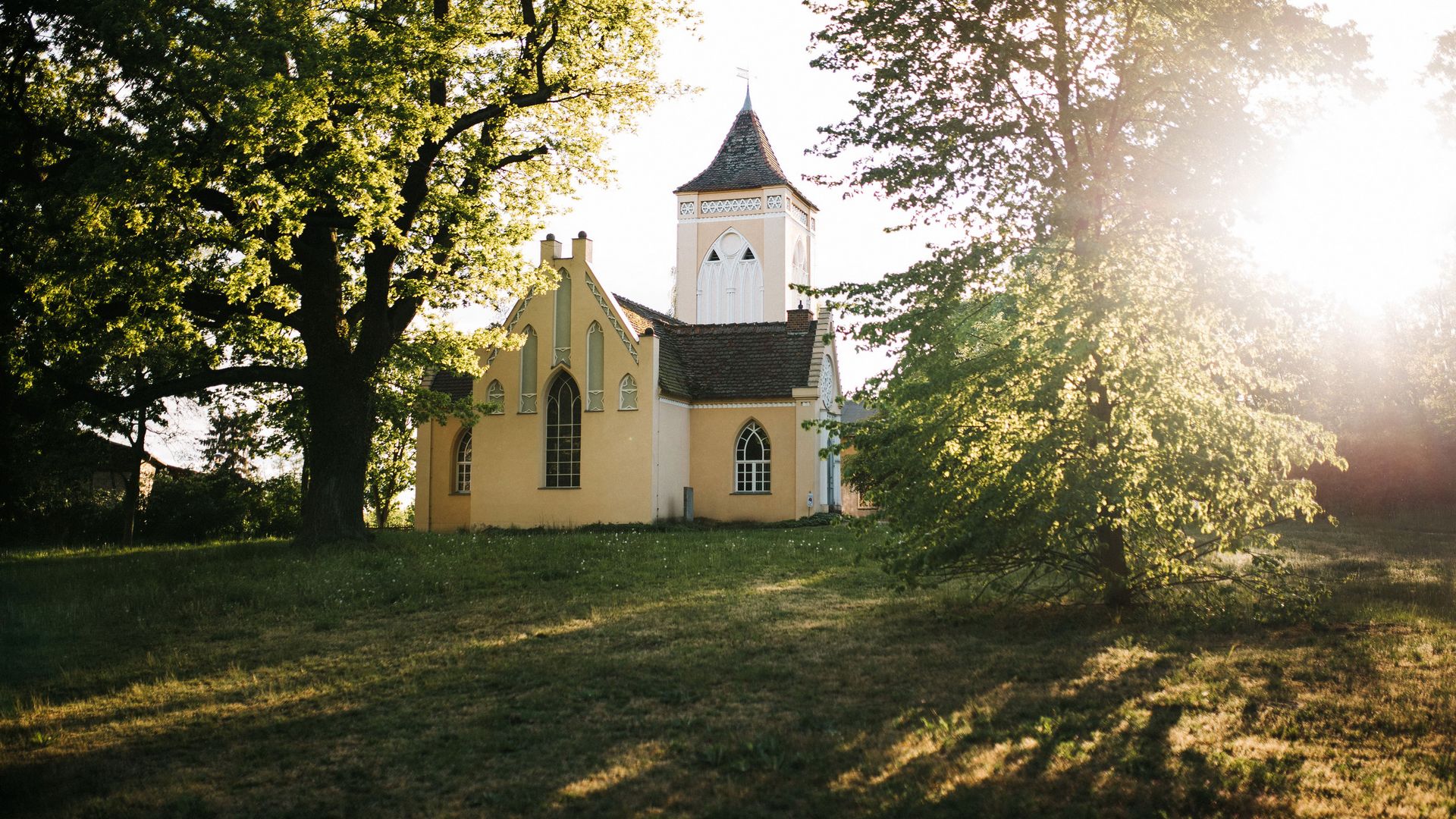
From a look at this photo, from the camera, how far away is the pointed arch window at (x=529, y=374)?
31109 mm

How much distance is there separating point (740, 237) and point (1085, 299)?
128ft

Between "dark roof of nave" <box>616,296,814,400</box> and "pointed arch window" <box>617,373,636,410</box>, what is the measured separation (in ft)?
3.27

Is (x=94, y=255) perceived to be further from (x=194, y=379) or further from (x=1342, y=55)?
(x=1342, y=55)

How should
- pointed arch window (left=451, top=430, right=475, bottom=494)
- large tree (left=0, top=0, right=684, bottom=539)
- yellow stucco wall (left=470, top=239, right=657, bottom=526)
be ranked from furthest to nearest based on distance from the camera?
1. pointed arch window (left=451, top=430, right=475, bottom=494)
2. yellow stucco wall (left=470, top=239, right=657, bottom=526)
3. large tree (left=0, top=0, right=684, bottom=539)

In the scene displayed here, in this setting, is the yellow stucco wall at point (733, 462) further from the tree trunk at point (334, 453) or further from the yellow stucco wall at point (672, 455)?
the tree trunk at point (334, 453)

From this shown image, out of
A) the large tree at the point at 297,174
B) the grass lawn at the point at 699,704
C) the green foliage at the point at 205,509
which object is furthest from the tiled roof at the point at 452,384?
the grass lawn at the point at 699,704

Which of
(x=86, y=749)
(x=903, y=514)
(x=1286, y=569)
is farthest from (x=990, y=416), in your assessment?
(x=86, y=749)

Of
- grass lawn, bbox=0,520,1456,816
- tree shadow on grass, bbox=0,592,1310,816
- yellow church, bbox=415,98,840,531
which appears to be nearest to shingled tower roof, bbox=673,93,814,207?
yellow church, bbox=415,98,840,531

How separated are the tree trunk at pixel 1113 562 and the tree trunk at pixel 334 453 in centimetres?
1343

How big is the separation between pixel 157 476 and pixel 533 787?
92.8 ft

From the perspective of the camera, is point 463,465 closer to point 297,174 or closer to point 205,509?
point 205,509

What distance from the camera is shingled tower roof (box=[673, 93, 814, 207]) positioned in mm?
48219

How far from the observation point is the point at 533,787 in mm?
6277

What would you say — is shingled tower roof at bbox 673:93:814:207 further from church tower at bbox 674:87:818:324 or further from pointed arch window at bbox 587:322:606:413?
pointed arch window at bbox 587:322:606:413
